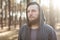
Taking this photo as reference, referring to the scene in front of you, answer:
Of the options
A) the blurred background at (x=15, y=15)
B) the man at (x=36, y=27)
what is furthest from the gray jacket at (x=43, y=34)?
the blurred background at (x=15, y=15)

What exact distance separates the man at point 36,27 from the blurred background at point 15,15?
0.72 feet

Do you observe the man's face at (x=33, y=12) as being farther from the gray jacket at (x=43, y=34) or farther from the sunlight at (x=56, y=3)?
the sunlight at (x=56, y=3)

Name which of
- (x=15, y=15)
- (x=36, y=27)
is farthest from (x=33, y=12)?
(x=15, y=15)

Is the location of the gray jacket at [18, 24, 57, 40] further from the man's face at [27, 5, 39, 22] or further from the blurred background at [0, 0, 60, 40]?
the blurred background at [0, 0, 60, 40]

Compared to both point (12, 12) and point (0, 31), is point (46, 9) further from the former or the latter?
point (0, 31)

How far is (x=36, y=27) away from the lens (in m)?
1.10

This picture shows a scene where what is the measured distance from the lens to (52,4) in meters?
1.33

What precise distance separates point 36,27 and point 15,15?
0.34 m

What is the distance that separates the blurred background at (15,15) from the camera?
1326 mm

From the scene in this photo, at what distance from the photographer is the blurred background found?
4.35 ft

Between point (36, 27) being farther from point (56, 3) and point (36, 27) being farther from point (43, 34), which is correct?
point (56, 3)

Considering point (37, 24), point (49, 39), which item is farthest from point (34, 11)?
point (49, 39)

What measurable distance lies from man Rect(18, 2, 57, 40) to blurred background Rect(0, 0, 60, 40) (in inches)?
8.6

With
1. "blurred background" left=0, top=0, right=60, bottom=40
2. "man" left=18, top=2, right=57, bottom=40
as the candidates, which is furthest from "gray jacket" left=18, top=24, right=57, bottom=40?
"blurred background" left=0, top=0, right=60, bottom=40
